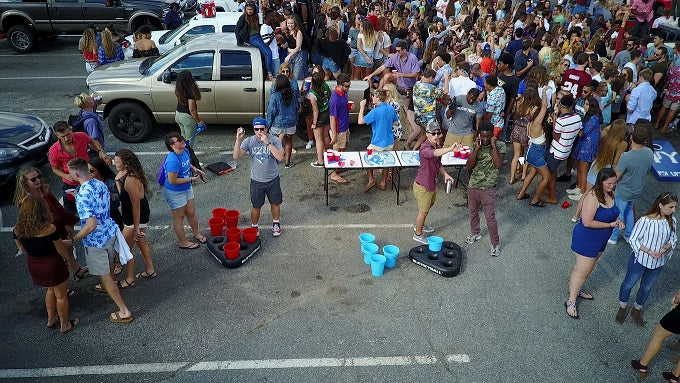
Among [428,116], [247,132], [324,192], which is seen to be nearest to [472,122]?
[428,116]

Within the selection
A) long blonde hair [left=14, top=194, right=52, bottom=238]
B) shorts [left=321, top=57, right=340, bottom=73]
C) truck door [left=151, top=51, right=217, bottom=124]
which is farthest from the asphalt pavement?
shorts [left=321, top=57, right=340, bottom=73]

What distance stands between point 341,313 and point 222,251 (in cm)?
177

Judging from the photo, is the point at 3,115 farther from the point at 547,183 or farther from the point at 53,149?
the point at 547,183

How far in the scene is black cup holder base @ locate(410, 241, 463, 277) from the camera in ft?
20.4

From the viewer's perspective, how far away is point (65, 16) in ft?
49.4

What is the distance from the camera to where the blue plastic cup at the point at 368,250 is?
626 centimetres

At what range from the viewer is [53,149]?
641 centimetres

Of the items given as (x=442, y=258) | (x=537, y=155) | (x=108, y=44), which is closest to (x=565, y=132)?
(x=537, y=155)

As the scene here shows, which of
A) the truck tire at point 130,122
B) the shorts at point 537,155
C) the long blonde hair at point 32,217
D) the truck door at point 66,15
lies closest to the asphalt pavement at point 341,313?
the shorts at point 537,155

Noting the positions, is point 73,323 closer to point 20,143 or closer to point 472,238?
point 20,143

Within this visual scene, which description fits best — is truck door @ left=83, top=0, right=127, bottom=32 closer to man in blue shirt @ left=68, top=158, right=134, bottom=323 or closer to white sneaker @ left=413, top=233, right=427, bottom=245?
man in blue shirt @ left=68, top=158, right=134, bottom=323

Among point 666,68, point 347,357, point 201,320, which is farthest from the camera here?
point 666,68

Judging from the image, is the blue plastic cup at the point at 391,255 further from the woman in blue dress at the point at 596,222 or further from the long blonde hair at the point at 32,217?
the long blonde hair at the point at 32,217

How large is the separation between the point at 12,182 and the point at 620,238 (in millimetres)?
8742
